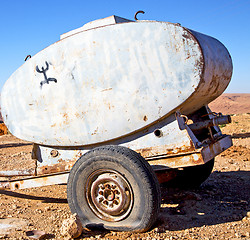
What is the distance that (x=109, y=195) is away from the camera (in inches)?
123

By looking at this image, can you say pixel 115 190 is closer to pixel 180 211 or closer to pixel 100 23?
pixel 180 211

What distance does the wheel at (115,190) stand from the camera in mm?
2865

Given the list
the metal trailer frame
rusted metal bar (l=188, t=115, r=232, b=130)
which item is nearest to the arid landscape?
the metal trailer frame

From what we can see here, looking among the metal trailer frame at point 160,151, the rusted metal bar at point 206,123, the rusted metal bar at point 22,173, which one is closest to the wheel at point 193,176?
the metal trailer frame at point 160,151

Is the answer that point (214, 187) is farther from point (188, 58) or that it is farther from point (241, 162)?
point (188, 58)

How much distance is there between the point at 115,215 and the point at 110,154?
0.63 meters

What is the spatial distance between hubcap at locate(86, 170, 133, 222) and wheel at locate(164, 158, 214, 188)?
1635mm

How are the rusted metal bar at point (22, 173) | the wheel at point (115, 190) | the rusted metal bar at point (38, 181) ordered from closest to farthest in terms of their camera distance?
the wheel at point (115, 190), the rusted metal bar at point (38, 181), the rusted metal bar at point (22, 173)

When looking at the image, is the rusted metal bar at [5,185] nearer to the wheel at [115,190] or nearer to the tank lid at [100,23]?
the wheel at [115,190]

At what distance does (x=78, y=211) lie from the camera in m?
3.22

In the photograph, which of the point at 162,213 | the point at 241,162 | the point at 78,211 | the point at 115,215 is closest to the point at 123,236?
the point at 115,215

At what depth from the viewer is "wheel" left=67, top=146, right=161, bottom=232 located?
113 inches

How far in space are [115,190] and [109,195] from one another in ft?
0.32

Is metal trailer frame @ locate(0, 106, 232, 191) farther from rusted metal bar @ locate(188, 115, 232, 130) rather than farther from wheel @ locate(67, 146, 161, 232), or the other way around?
wheel @ locate(67, 146, 161, 232)
